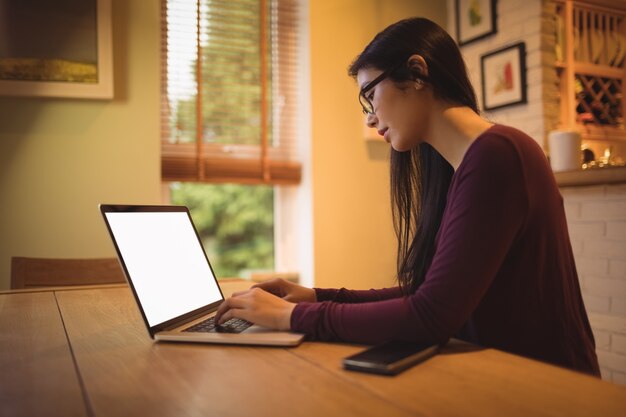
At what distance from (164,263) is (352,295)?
0.39 meters

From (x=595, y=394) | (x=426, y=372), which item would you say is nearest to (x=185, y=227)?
(x=426, y=372)

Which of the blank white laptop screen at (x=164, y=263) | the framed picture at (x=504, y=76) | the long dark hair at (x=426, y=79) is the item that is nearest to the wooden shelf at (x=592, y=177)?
the framed picture at (x=504, y=76)

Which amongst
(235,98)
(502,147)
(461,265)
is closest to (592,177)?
(235,98)

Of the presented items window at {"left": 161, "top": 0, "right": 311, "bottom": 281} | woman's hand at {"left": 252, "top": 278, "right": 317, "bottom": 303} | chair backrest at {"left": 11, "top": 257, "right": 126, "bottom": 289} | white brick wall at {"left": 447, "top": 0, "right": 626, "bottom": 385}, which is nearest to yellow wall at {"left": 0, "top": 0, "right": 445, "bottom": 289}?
window at {"left": 161, "top": 0, "right": 311, "bottom": 281}

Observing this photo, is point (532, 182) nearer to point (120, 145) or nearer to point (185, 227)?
point (185, 227)

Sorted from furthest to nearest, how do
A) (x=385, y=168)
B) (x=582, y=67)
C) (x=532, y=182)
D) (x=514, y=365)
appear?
(x=582, y=67) → (x=385, y=168) → (x=532, y=182) → (x=514, y=365)

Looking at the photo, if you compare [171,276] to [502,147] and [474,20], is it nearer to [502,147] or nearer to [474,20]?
[502,147]

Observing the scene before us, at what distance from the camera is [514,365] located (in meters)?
0.76

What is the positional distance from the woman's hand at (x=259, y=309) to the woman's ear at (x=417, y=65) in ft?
1.54

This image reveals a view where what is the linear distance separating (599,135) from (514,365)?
3.41m

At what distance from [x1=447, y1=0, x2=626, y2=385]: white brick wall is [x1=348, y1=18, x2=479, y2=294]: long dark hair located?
67.6 inches

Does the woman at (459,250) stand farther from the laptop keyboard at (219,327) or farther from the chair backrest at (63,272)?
the chair backrest at (63,272)

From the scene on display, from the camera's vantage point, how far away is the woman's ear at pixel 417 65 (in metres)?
1.04

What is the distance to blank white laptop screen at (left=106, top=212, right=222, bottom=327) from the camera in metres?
0.98
